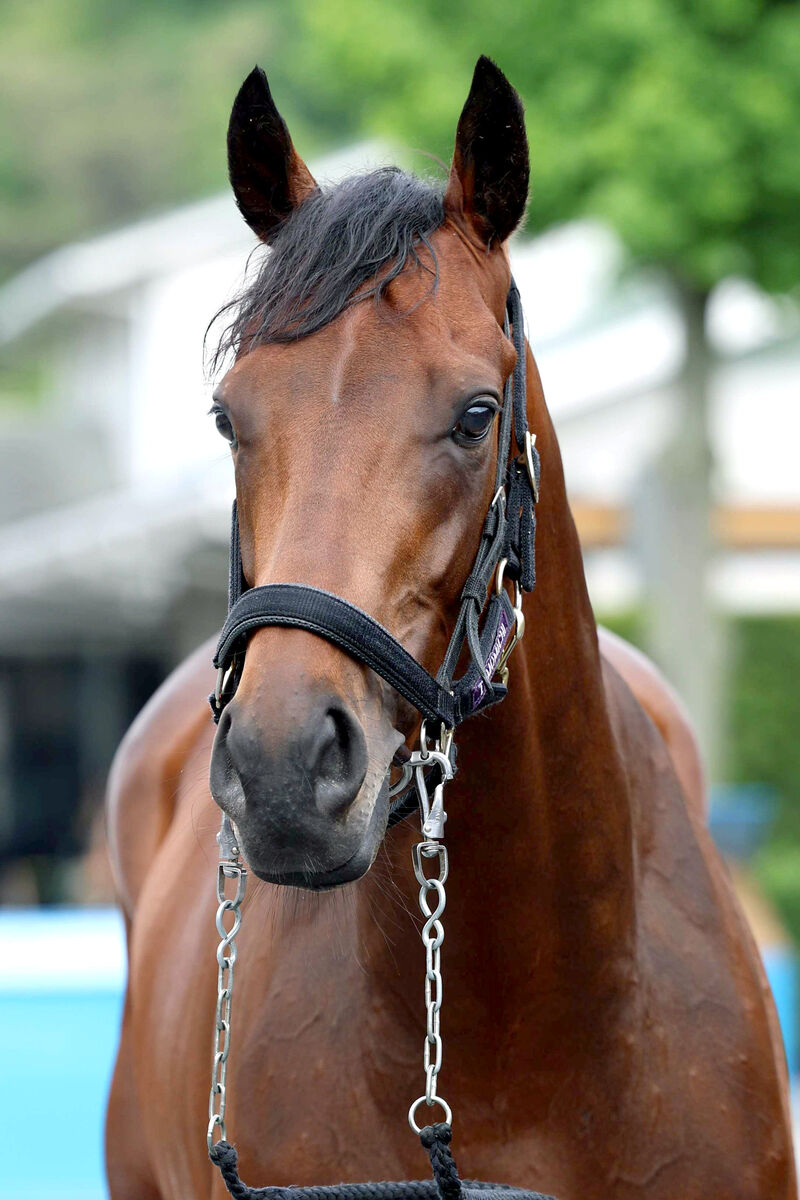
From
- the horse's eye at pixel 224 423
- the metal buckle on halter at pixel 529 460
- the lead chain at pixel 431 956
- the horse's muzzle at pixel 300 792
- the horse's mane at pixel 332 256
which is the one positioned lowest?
the lead chain at pixel 431 956

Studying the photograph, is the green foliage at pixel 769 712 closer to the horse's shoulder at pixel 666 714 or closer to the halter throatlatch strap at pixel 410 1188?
the horse's shoulder at pixel 666 714

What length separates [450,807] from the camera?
2307mm

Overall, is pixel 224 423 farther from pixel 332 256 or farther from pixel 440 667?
pixel 440 667

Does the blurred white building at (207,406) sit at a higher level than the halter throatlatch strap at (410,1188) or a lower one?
higher

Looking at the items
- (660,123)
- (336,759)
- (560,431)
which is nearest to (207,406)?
(560,431)

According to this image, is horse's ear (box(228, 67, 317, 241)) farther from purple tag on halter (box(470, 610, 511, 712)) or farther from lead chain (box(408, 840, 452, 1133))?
lead chain (box(408, 840, 452, 1133))

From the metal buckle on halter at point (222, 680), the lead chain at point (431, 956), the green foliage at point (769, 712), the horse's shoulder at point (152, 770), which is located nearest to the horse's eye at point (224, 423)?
the metal buckle on halter at point (222, 680)

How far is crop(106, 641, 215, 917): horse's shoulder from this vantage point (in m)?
4.11

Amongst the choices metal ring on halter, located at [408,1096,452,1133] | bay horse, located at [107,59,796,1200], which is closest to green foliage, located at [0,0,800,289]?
bay horse, located at [107,59,796,1200]

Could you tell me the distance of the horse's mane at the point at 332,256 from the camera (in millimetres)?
2115

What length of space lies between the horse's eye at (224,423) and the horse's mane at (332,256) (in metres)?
0.11

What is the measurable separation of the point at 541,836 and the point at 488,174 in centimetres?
112

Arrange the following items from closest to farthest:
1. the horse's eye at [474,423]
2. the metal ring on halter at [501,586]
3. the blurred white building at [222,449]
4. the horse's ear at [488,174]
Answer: the horse's eye at [474,423] → the metal ring on halter at [501,586] → the horse's ear at [488,174] → the blurred white building at [222,449]

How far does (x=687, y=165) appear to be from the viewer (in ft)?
25.6
